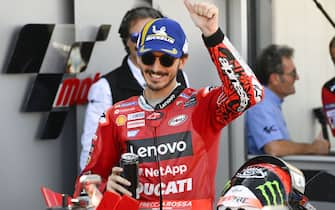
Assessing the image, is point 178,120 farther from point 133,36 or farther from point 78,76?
point 78,76

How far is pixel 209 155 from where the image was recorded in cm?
353

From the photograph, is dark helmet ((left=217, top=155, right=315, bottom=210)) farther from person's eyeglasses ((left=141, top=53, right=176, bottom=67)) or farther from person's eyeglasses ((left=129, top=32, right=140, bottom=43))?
person's eyeglasses ((left=129, top=32, right=140, bottom=43))

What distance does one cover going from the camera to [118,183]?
3.27 meters

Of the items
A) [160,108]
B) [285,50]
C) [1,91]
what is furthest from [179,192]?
[285,50]

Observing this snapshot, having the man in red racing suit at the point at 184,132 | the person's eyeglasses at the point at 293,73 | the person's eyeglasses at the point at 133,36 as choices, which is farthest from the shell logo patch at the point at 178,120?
the person's eyeglasses at the point at 293,73

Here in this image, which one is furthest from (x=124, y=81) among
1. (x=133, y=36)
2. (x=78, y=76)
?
(x=78, y=76)

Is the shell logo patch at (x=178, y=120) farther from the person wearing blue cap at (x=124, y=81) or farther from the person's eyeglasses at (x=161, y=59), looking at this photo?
the person wearing blue cap at (x=124, y=81)

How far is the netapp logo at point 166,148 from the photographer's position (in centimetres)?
346

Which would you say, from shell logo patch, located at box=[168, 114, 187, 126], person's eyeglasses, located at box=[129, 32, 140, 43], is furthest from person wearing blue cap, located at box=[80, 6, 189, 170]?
shell logo patch, located at box=[168, 114, 187, 126]

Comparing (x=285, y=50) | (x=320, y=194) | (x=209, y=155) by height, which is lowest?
(x=320, y=194)

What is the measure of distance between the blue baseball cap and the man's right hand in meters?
0.51

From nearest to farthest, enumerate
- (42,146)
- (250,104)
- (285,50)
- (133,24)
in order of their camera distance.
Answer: (250,104) < (133,24) < (42,146) < (285,50)

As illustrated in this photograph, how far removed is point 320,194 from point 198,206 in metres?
1.61

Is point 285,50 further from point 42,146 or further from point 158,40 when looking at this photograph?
point 158,40
